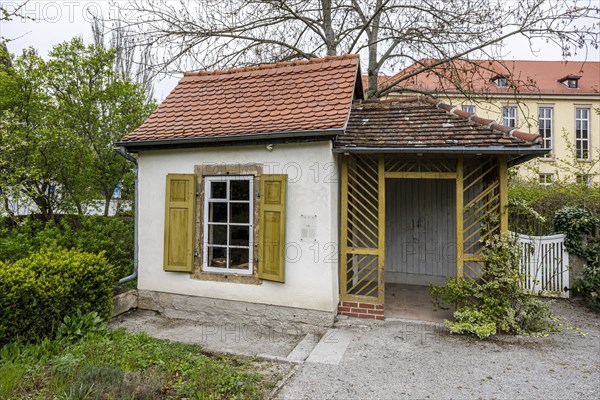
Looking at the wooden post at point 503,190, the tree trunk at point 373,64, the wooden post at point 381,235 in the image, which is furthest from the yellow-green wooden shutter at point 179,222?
the tree trunk at point 373,64

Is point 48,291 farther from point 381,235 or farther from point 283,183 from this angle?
point 381,235

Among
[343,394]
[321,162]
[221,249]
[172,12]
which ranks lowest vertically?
[343,394]

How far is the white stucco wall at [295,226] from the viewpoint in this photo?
5.26 metres

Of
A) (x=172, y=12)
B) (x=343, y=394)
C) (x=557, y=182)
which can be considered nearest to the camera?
(x=343, y=394)

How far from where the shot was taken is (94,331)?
4848 mm

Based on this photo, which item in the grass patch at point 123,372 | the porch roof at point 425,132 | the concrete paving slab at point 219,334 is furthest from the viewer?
the porch roof at point 425,132

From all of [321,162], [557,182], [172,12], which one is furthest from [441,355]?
[172,12]

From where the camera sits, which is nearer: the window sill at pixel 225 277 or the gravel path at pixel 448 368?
the gravel path at pixel 448 368

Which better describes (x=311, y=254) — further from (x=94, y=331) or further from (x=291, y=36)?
(x=291, y=36)

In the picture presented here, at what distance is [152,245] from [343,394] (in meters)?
4.32

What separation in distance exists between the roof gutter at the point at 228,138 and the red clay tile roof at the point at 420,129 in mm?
449

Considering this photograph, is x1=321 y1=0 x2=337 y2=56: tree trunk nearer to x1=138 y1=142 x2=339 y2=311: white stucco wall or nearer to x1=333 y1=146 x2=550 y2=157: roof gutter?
x1=138 y1=142 x2=339 y2=311: white stucco wall

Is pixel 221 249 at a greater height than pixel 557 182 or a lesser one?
lesser

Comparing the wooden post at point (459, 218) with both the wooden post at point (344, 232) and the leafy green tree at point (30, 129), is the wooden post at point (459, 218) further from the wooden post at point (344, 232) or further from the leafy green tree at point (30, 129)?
the leafy green tree at point (30, 129)
